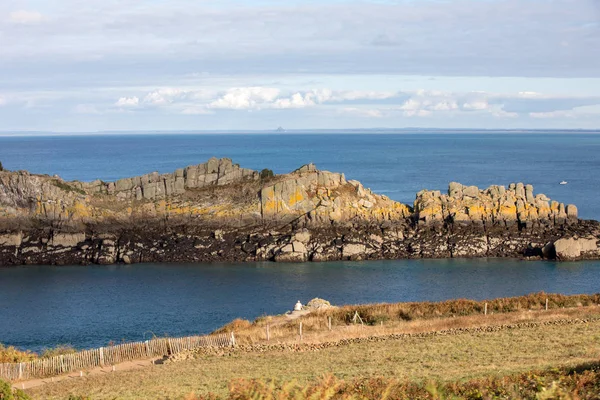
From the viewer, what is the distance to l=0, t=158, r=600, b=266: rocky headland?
65188 mm

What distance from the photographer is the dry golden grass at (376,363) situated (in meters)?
22.2

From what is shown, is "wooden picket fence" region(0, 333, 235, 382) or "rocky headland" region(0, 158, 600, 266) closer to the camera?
"wooden picket fence" region(0, 333, 235, 382)

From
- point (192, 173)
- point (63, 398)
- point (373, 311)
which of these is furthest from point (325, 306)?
point (192, 173)

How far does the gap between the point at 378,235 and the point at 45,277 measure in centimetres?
2903

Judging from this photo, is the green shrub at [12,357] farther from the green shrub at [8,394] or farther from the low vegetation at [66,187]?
the low vegetation at [66,187]

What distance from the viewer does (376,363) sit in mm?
24766

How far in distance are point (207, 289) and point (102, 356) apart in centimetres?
2561

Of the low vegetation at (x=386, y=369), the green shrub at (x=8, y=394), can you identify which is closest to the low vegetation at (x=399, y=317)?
the low vegetation at (x=386, y=369)

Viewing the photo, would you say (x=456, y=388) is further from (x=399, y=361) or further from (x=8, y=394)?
(x=8, y=394)

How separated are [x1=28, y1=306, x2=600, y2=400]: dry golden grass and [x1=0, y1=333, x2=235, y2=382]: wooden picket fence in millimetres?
1957

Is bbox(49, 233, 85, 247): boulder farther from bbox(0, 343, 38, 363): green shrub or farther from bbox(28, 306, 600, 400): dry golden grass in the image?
bbox(28, 306, 600, 400): dry golden grass

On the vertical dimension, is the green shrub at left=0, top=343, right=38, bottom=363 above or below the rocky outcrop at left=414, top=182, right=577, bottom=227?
below

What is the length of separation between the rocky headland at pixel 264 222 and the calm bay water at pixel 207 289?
7.57 ft

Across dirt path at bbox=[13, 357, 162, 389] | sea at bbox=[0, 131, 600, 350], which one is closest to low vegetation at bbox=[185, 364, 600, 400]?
dirt path at bbox=[13, 357, 162, 389]
